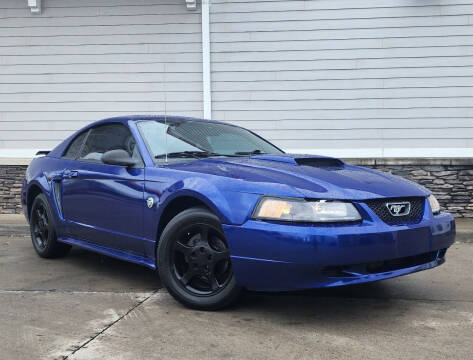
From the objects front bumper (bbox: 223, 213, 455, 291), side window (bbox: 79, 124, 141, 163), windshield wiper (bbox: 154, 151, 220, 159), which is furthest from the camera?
side window (bbox: 79, 124, 141, 163)

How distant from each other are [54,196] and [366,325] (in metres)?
3.21

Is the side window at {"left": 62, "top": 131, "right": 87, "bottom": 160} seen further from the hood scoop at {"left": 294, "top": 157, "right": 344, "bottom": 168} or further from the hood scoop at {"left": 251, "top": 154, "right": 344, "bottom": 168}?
the hood scoop at {"left": 294, "top": 157, "right": 344, "bottom": 168}

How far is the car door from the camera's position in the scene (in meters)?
4.00

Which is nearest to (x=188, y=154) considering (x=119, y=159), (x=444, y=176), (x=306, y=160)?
(x=119, y=159)

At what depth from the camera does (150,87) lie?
8.70 meters

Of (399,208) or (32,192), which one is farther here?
(32,192)

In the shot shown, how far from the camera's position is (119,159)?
4.03 metres

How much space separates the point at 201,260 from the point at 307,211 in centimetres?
84

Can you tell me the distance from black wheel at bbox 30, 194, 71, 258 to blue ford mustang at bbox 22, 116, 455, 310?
1.82 ft

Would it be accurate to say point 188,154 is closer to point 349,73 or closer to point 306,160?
point 306,160

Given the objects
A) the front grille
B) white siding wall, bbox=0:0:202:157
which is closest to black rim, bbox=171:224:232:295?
the front grille

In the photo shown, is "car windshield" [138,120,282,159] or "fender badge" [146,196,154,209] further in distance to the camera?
"car windshield" [138,120,282,159]

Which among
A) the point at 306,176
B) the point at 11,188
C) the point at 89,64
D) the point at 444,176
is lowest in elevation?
the point at 11,188

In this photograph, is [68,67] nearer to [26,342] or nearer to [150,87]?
[150,87]
